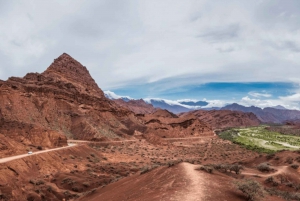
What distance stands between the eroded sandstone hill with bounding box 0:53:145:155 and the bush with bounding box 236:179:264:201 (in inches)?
1078

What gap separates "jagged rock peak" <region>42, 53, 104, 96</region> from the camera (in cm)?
7725

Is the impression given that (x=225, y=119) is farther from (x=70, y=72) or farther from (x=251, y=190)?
(x=251, y=190)

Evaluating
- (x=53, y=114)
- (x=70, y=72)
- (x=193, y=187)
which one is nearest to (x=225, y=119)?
(x=70, y=72)

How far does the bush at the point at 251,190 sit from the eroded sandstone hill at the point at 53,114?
27.4 m

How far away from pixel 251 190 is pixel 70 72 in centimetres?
7976

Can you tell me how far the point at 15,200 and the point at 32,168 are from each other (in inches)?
302

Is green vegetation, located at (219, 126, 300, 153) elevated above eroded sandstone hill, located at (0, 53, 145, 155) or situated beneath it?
situated beneath

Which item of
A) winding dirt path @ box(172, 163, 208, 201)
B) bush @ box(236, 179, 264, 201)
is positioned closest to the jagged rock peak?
winding dirt path @ box(172, 163, 208, 201)

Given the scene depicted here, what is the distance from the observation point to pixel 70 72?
83438 millimetres

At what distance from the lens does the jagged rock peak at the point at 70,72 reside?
253 ft

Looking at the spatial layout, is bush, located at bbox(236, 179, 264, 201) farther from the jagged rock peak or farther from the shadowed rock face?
the shadowed rock face

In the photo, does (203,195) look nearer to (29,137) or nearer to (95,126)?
(29,137)

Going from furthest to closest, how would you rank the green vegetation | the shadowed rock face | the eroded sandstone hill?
the shadowed rock face, the green vegetation, the eroded sandstone hill

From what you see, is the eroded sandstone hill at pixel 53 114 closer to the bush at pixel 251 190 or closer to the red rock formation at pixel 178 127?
the red rock formation at pixel 178 127
